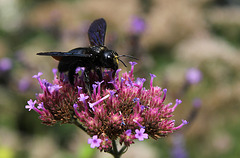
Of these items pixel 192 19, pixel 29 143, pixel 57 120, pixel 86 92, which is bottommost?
pixel 29 143

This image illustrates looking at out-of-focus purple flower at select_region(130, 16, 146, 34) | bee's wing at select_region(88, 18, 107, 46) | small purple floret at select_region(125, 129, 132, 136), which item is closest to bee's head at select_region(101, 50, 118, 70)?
bee's wing at select_region(88, 18, 107, 46)

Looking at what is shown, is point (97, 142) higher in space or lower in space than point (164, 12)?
higher

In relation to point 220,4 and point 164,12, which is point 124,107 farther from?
point 220,4

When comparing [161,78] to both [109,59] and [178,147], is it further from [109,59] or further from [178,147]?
[109,59]

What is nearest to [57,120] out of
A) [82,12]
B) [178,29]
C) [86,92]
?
[86,92]

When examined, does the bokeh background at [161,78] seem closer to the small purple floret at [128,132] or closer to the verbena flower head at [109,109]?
the verbena flower head at [109,109]

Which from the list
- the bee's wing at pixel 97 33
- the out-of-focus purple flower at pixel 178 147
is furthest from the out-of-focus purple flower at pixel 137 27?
the bee's wing at pixel 97 33

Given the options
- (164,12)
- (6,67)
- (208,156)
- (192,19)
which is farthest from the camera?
(164,12)

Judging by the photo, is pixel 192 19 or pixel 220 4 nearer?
pixel 192 19
